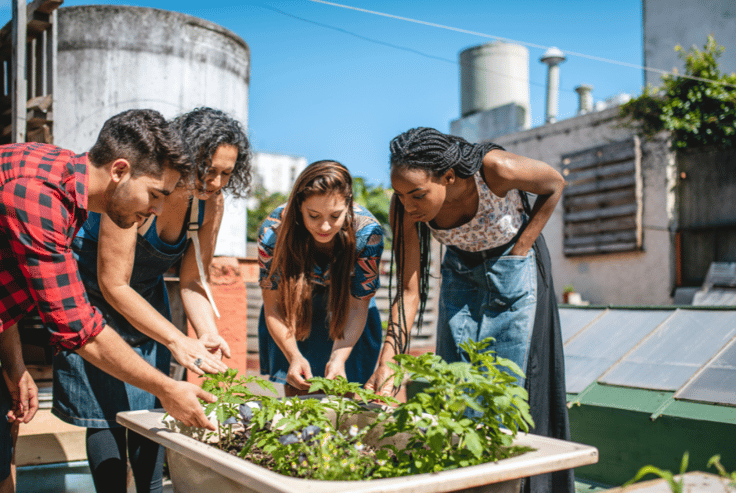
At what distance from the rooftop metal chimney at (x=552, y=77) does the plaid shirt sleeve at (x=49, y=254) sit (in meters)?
10.7

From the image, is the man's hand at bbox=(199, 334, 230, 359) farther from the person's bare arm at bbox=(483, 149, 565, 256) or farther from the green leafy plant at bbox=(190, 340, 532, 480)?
the person's bare arm at bbox=(483, 149, 565, 256)

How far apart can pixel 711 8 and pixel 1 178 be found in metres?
11.8

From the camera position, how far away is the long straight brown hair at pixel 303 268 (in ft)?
7.11

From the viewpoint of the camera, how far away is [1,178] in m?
1.30

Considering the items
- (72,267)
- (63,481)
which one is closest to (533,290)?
(72,267)

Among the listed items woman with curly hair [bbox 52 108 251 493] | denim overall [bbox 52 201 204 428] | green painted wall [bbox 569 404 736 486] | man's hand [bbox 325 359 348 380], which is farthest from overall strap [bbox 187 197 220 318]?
green painted wall [bbox 569 404 736 486]

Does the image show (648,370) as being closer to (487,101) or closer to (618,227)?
(618,227)

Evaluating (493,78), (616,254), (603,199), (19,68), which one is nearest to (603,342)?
(19,68)

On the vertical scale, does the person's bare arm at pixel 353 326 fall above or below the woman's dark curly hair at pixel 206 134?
below

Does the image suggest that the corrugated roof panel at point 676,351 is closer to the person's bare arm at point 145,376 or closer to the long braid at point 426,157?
the long braid at point 426,157

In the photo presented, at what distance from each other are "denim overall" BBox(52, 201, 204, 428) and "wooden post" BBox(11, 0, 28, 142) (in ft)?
6.21

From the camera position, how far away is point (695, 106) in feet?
27.5

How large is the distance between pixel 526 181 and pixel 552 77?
10.7m

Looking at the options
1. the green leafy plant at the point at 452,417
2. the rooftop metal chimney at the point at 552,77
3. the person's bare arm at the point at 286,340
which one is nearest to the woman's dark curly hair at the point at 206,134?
the person's bare arm at the point at 286,340
